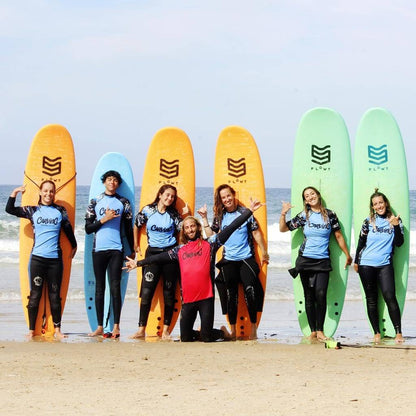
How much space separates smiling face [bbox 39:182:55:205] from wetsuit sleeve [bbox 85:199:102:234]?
0.35 meters

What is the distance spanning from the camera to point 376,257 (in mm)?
7461

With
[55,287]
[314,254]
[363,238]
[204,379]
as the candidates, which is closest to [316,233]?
[314,254]

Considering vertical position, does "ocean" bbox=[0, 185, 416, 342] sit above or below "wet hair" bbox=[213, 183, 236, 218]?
below

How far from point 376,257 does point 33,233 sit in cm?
318

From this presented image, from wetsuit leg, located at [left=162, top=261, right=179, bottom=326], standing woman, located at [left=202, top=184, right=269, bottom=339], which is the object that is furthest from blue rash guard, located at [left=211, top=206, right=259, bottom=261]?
wetsuit leg, located at [left=162, top=261, right=179, bottom=326]

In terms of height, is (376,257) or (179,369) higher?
(376,257)

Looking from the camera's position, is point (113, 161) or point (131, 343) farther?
point (113, 161)

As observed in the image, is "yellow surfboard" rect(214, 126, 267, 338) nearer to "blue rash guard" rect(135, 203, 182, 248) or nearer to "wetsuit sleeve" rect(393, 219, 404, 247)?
"blue rash guard" rect(135, 203, 182, 248)

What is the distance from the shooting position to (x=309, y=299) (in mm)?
7512

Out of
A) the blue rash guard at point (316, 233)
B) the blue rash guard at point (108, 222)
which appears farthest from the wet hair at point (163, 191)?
the blue rash guard at point (316, 233)

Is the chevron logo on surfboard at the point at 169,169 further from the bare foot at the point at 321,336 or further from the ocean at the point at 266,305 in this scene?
the bare foot at the point at 321,336

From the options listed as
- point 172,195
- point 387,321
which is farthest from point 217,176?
point 387,321

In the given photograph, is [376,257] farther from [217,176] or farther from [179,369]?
[179,369]

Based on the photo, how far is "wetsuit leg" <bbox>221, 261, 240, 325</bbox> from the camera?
24.1ft
